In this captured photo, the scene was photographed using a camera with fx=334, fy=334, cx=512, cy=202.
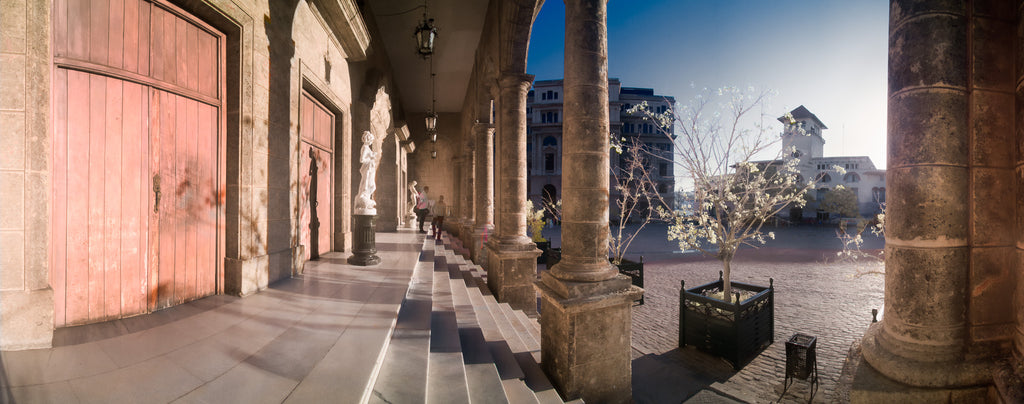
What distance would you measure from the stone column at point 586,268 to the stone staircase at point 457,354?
1.36 feet

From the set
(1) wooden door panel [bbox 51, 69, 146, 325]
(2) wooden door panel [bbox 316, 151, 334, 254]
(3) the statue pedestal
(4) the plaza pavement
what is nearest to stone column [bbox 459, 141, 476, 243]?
(2) wooden door panel [bbox 316, 151, 334, 254]

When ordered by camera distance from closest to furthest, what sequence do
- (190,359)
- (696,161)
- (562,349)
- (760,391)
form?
1. (190,359)
2. (562,349)
3. (760,391)
4. (696,161)

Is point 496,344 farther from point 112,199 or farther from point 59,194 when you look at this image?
point 59,194

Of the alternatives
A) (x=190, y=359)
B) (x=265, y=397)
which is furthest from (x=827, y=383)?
(x=190, y=359)

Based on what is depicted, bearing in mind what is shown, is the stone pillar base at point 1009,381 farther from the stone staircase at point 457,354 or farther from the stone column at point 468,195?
the stone column at point 468,195

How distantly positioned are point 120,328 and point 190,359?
48.7 inches

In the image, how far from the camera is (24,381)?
189cm

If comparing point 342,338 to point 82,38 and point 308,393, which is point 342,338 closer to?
point 308,393

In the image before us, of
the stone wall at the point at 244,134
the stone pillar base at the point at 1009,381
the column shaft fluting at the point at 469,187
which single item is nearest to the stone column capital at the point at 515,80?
the stone wall at the point at 244,134

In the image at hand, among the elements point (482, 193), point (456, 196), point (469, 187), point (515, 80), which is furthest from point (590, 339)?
point (456, 196)

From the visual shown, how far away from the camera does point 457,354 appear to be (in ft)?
9.73

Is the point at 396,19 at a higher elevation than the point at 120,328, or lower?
higher

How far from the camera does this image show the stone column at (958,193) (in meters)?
1.75

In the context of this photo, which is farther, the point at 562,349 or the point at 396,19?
the point at 396,19
